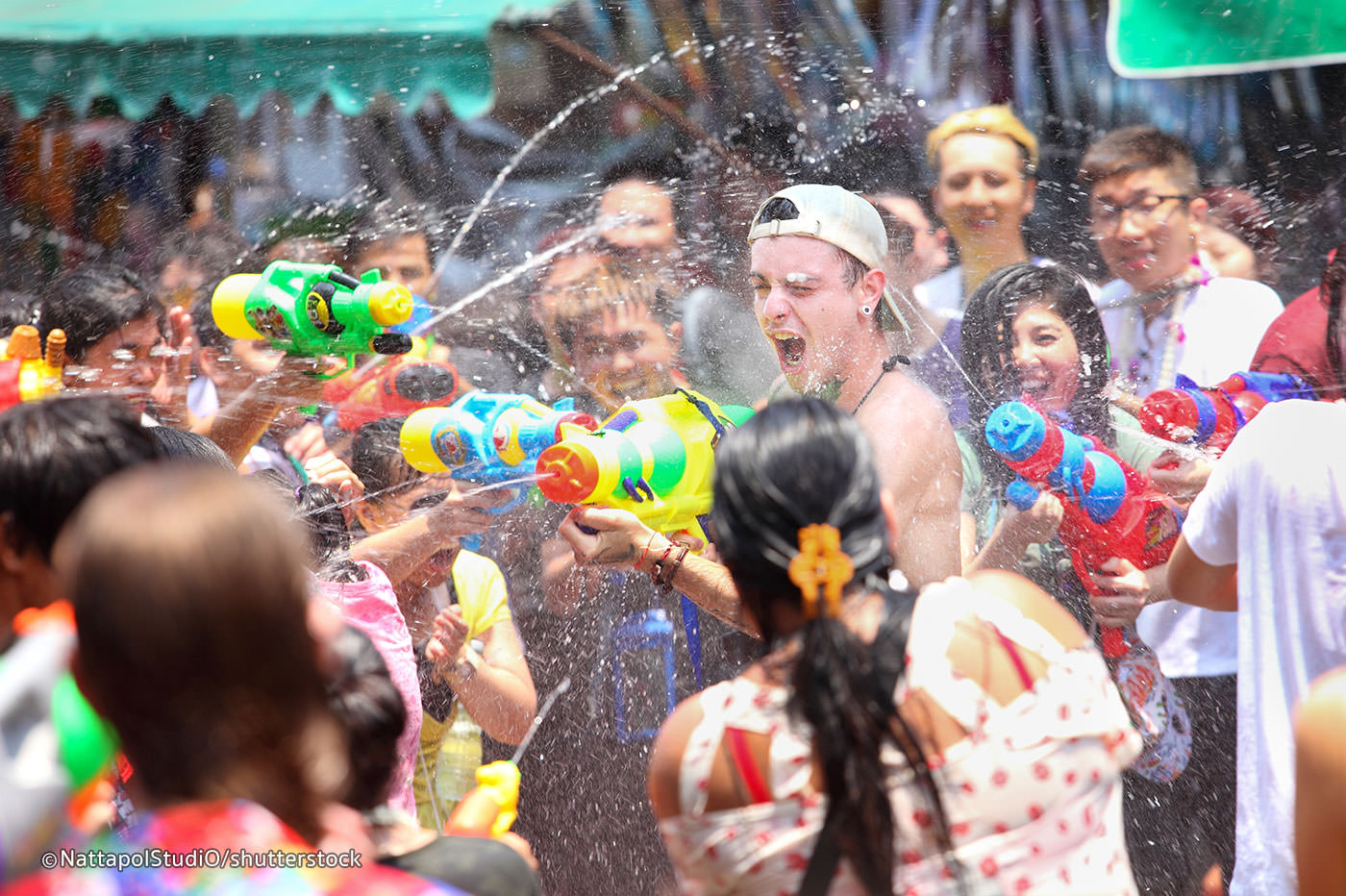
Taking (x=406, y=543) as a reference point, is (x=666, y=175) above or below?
above

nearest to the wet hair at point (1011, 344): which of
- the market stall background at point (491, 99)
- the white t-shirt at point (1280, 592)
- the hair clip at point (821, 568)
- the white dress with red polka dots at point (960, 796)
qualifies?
the white t-shirt at point (1280, 592)

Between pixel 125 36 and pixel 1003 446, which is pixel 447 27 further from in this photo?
pixel 1003 446

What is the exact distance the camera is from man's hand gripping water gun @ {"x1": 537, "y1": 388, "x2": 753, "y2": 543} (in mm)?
2396

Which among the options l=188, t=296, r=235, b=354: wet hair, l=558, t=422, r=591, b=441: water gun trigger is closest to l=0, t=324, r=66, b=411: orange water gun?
l=188, t=296, r=235, b=354: wet hair

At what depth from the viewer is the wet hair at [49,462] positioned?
4.89 feet

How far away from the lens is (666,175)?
4.42 metres

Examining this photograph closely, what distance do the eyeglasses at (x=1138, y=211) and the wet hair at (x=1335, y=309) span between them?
0.71 m

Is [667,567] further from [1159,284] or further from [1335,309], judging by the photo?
[1159,284]

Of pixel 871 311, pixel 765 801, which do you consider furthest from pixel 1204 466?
pixel 765 801

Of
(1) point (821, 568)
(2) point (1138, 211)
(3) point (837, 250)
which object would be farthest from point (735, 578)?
(2) point (1138, 211)

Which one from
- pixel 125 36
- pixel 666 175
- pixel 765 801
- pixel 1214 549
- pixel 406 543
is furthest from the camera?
pixel 125 36

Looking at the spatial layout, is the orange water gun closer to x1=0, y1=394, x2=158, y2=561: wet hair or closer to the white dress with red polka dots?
x1=0, y1=394, x2=158, y2=561: wet hair

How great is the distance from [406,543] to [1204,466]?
184 centimetres

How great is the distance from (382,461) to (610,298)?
2.96 ft
